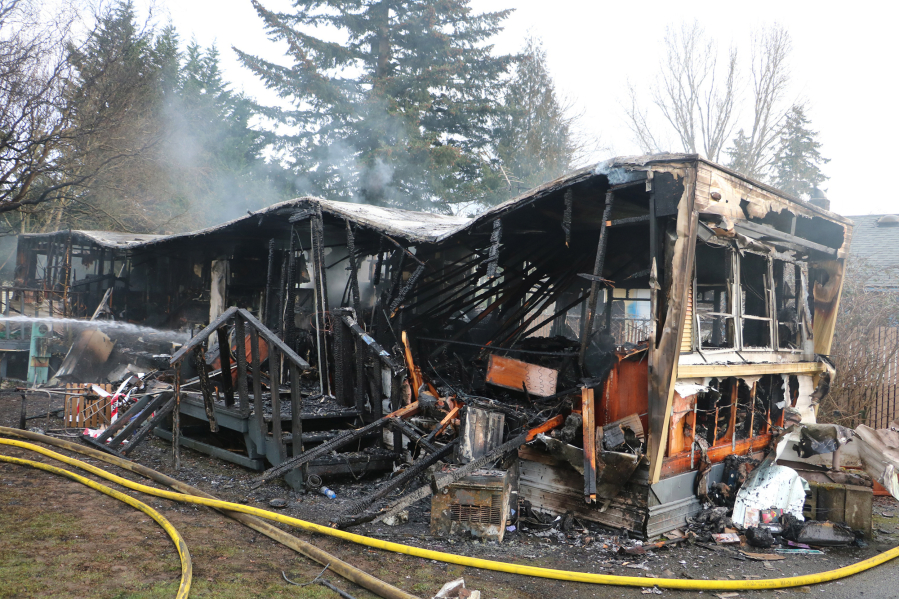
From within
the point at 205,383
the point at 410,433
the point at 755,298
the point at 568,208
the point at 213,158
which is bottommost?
the point at 410,433

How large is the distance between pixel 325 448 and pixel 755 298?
5816 mm

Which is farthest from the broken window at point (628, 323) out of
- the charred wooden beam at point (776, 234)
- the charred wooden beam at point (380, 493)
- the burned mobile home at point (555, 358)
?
the charred wooden beam at point (380, 493)

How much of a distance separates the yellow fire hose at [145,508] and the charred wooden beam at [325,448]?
3.48 feet

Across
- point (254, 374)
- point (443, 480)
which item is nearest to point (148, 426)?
point (254, 374)

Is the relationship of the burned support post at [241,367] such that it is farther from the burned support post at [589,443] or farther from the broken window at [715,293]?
Answer: the broken window at [715,293]

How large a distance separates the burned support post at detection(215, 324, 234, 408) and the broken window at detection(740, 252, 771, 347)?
6593 mm

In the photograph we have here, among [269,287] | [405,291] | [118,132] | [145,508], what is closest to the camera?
[145,508]

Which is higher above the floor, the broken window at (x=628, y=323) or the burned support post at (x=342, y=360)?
the broken window at (x=628, y=323)

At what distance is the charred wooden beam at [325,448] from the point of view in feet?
20.1

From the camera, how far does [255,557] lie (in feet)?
15.3

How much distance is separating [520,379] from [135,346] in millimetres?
10916

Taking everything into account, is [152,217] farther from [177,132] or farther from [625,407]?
[625,407]

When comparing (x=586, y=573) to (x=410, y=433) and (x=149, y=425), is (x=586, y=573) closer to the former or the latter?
(x=410, y=433)

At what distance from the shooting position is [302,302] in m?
11.1
